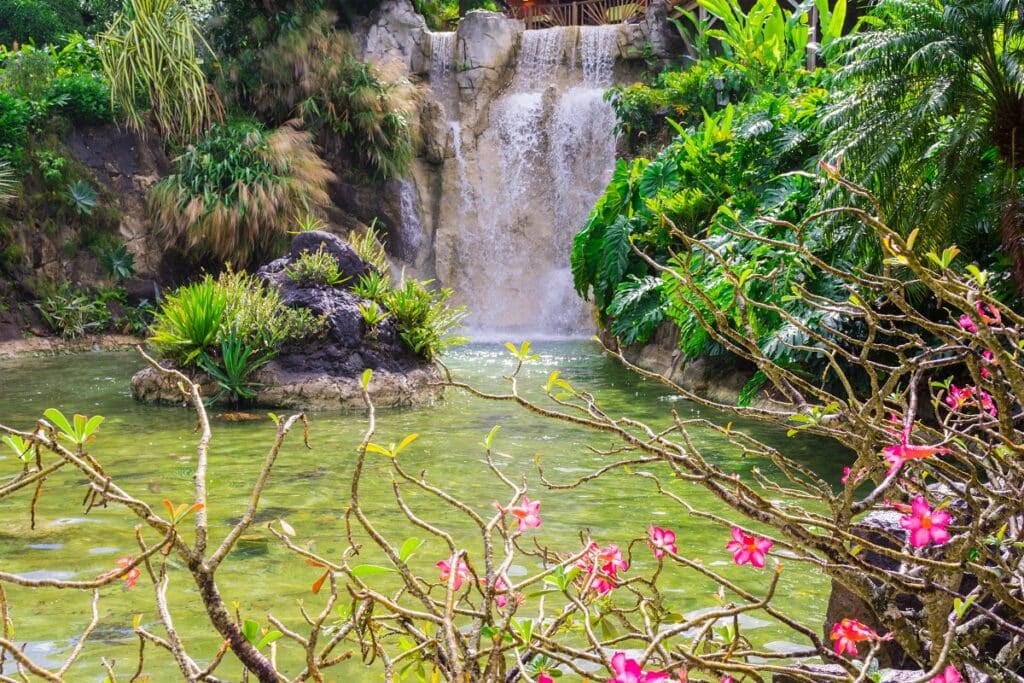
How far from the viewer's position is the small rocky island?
8.68 metres

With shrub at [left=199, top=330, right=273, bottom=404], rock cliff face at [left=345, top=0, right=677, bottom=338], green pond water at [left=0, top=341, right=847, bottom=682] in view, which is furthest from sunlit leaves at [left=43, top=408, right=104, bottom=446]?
rock cliff face at [left=345, top=0, right=677, bottom=338]

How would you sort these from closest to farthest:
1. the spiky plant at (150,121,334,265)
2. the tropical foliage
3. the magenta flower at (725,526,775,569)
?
the magenta flower at (725,526,775,569) → the tropical foliage → the spiky plant at (150,121,334,265)

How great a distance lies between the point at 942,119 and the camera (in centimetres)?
644

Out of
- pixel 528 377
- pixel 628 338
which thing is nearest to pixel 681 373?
Result: pixel 628 338

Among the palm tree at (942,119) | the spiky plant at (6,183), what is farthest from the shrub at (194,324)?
the spiky plant at (6,183)

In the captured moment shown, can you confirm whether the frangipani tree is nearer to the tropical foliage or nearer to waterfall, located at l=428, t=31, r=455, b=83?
the tropical foliage

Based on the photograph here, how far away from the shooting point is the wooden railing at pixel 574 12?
23328 millimetres

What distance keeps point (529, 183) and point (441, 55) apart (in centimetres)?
337

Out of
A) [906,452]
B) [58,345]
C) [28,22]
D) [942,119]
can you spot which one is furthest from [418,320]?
[28,22]

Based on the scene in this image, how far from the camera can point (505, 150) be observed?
18312mm

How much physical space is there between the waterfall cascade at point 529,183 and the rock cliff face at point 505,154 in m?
0.02

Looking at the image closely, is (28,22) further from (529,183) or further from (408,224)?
(529,183)

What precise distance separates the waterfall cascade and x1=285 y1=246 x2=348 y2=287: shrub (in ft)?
23.8

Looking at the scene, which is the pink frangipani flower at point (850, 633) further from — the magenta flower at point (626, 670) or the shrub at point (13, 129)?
the shrub at point (13, 129)
